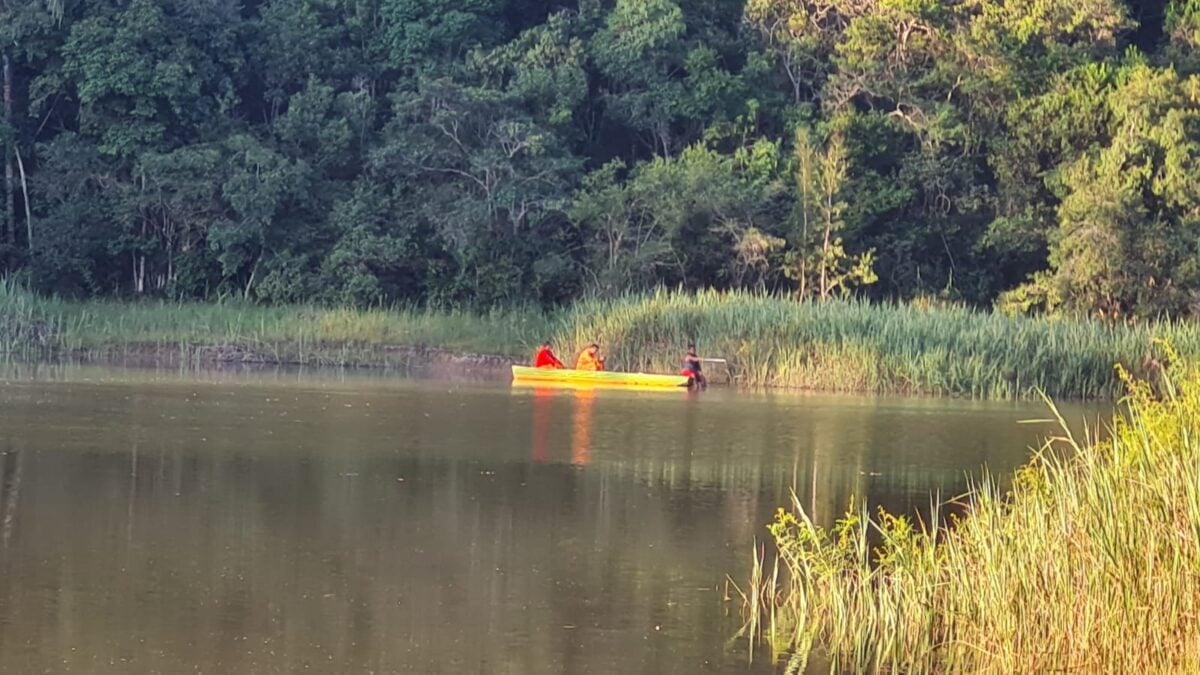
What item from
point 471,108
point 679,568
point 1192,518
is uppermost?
point 471,108

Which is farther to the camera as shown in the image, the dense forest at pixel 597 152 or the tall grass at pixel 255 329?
the dense forest at pixel 597 152

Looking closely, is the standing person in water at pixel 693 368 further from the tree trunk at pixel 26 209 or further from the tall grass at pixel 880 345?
the tree trunk at pixel 26 209

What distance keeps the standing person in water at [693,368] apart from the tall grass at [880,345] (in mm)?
1078

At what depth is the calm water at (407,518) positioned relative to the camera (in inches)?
328

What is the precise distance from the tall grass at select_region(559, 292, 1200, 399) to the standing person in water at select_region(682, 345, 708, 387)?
1078 mm

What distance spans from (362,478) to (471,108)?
1922cm

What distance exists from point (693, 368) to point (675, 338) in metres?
1.97

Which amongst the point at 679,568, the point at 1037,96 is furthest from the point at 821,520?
the point at 1037,96

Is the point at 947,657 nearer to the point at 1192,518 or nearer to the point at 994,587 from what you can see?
the point at 994,587

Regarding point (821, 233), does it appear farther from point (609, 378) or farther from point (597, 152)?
point (609, 378)

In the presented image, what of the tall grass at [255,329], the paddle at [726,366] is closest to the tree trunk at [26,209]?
the tall grass at [255,329]

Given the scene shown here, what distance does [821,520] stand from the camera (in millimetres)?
12062

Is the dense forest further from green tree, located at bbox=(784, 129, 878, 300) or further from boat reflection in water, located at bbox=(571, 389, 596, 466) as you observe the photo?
boat reflection in water, located at bbox=(571, 389, 596, 466)

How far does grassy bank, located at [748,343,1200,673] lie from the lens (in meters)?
6.89
